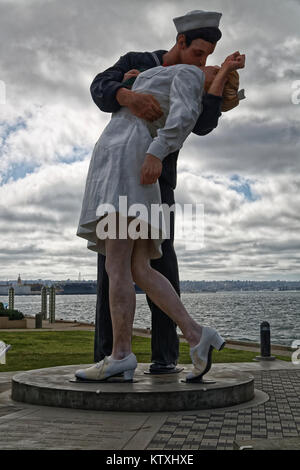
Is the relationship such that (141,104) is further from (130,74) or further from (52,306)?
(52,306)

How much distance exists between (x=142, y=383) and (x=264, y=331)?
5.62 meters

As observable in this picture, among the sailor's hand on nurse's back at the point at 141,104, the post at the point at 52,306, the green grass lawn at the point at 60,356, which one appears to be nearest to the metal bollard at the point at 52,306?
the post at the point at 52,306

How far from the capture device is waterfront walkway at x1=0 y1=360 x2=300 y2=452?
10.6 ft

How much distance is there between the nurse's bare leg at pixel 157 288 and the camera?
471 cm

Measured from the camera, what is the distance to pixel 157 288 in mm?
4812

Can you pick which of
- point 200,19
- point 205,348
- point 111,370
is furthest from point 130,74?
point 111,370

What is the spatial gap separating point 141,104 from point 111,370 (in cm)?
227

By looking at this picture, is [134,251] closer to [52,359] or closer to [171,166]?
[171,166]

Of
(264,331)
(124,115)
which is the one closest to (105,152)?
(124,115)

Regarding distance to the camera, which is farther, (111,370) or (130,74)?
(130,74)

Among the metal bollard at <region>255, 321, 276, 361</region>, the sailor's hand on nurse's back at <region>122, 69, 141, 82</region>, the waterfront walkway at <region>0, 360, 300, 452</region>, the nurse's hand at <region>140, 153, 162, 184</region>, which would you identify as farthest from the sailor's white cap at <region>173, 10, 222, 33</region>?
the metal bollard at <region>255, 321, 276, 361</region>

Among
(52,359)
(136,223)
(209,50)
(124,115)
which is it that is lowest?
(52,359)

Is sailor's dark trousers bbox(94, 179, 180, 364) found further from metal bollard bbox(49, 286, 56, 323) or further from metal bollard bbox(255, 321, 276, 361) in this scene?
metal bollard bbox(49, 286, 56, 323)
